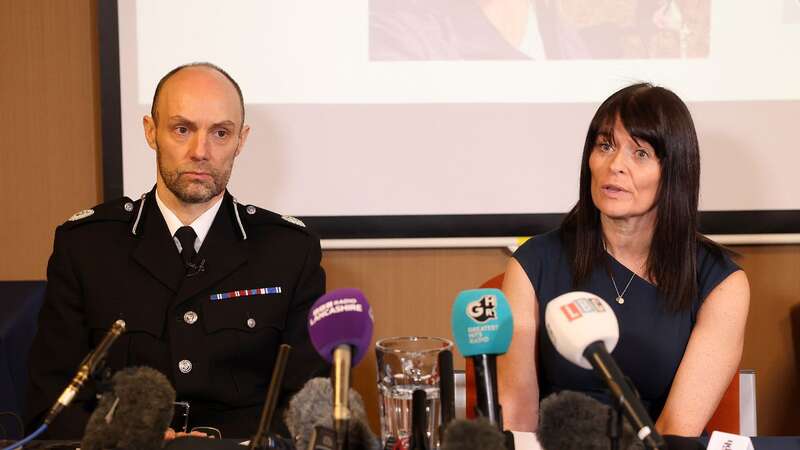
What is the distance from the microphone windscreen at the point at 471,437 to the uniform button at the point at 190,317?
102 centimetres

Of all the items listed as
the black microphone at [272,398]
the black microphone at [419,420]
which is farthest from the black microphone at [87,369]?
the black microphone at [419,420]

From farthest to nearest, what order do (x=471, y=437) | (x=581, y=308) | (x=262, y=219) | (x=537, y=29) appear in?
1. (x=537, y=29)
2. (x=262, y=219)
3. (x=581, y=308)
4. (x=471, y=437)

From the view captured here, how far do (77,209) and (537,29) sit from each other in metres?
1.63

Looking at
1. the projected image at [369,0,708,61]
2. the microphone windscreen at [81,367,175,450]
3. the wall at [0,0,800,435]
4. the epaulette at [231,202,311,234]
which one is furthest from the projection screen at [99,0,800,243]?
the microphone windscreen at [81,367,175,450]

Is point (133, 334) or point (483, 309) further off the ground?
point (483, 309)

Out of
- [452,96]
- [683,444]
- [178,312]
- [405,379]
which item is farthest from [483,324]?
[452,96]

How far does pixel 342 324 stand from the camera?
1070 mm

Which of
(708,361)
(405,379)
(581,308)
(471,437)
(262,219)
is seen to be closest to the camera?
(471,437)

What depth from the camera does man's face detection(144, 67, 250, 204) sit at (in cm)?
197

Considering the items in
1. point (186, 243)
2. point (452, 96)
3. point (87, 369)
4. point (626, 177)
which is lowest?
point (87, 369)

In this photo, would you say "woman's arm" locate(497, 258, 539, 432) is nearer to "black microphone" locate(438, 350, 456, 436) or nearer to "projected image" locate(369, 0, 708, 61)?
"black microphone" locate(438, 350, 456, 436)

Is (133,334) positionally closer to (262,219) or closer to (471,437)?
(262,219)

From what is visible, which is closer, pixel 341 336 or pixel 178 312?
pixel 341 336

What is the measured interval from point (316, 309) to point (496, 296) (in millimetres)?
262
